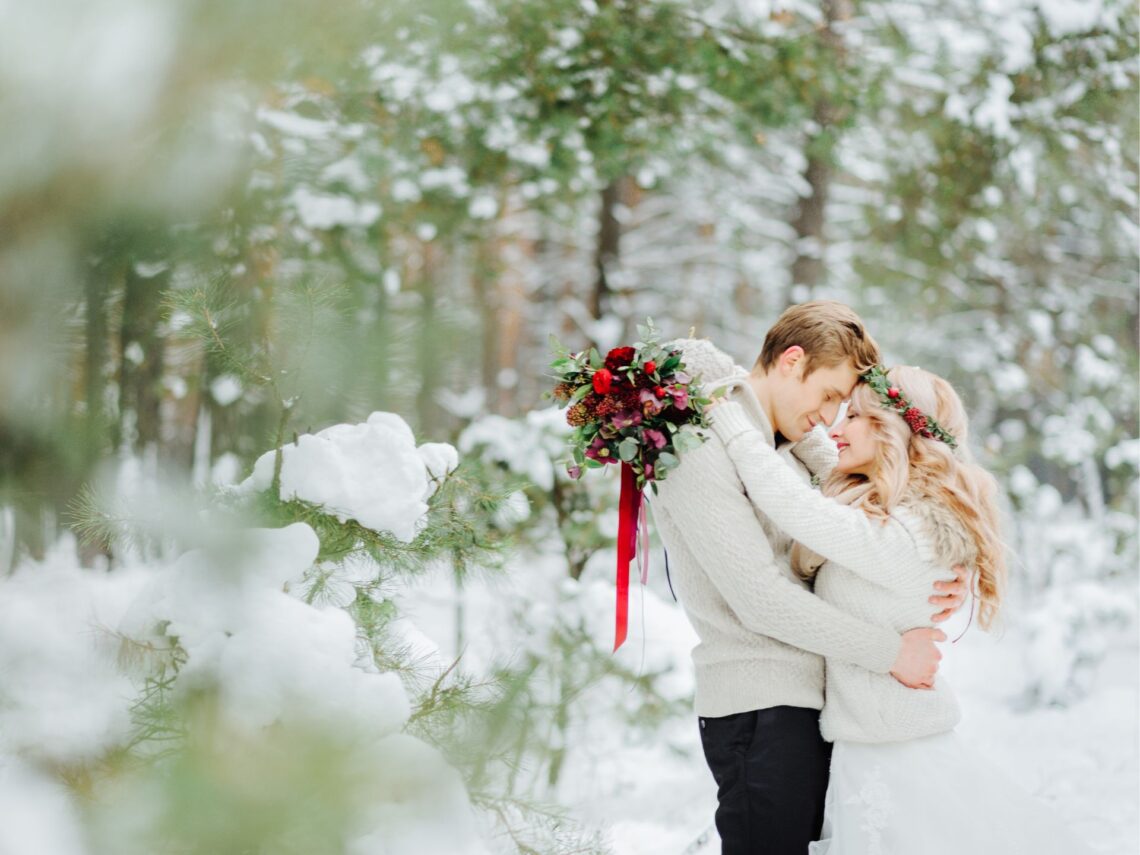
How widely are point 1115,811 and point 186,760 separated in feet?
14.2

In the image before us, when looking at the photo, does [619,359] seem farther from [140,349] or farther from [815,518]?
[140,349]

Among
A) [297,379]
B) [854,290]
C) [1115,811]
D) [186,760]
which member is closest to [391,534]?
[297,379]

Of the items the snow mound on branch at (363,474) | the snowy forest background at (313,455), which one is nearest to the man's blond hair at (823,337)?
the snowy forest background at (313,455)

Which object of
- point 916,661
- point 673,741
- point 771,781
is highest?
point 916,661

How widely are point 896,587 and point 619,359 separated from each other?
715 millimetres

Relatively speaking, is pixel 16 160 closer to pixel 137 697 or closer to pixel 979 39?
pixel 137 697

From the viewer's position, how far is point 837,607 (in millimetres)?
2006

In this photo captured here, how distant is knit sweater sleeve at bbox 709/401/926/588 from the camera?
188 centimetres

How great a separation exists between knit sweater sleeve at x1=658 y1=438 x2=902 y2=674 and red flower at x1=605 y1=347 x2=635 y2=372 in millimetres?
218

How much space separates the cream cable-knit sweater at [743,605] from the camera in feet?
6.28

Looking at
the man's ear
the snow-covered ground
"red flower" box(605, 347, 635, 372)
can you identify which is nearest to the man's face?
the man's ear

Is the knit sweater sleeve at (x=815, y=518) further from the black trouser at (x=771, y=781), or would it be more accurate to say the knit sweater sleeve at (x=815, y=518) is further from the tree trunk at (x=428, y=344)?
the tree trunk at (x=428, y=344)

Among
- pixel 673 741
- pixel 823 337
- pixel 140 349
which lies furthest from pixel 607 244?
pixel 140 349

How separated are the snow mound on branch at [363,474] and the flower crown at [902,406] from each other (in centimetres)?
101
